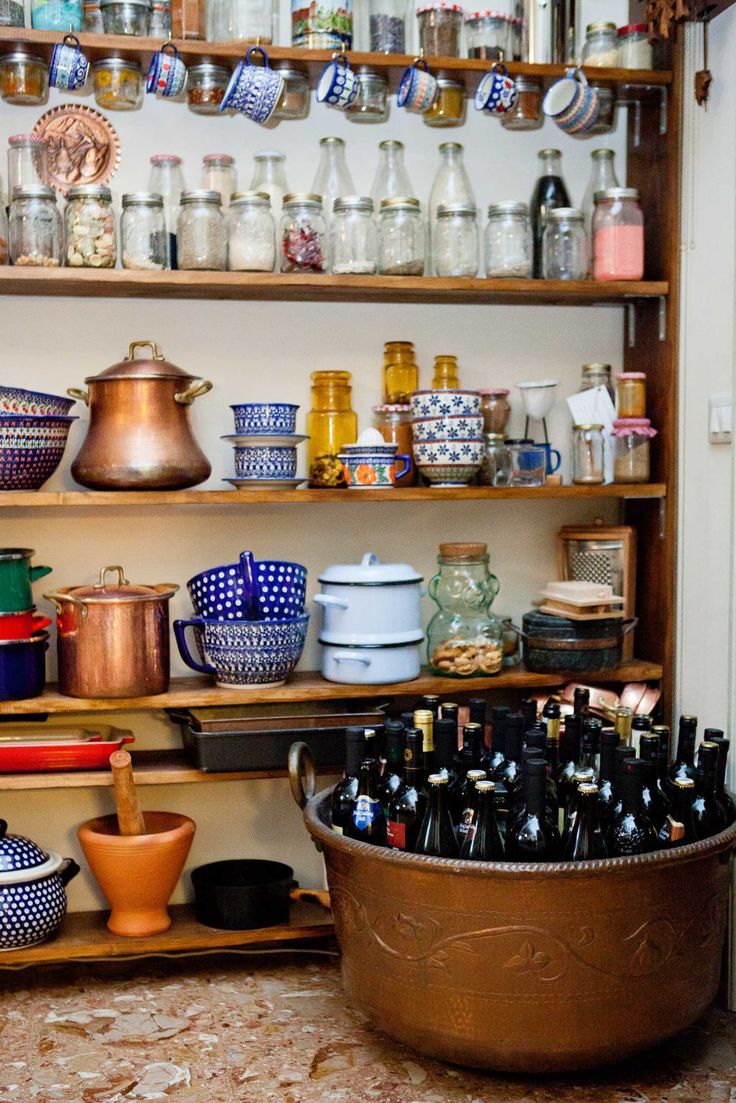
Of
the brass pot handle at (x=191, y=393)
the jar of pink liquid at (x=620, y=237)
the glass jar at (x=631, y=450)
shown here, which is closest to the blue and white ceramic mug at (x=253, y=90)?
the brass pot handle at (x=191, y=393)

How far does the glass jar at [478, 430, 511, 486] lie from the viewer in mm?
2697

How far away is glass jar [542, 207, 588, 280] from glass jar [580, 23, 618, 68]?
325 millimetres

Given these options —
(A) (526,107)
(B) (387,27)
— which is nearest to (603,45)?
(A) (526,107)

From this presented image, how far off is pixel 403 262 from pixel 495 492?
1.70 ft

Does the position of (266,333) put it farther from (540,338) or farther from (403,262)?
(540,338)

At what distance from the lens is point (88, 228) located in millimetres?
2428

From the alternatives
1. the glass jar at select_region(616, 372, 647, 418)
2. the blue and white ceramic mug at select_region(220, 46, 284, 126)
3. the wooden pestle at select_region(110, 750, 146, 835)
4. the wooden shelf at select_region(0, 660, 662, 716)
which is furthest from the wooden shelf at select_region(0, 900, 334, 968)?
the blue and white ceramic mug at select_region(220, 46, 284, 126)

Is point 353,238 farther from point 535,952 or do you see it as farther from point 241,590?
point 535,952

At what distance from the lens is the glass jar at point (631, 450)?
8.82ft

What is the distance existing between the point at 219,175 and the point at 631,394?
1.01m

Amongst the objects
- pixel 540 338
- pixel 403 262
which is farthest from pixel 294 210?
pixel 540 338

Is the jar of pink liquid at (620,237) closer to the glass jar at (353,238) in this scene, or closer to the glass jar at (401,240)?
the glass jar at (401,240)

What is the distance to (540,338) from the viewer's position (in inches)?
115

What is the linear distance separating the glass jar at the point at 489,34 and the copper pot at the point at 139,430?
0.92 m
